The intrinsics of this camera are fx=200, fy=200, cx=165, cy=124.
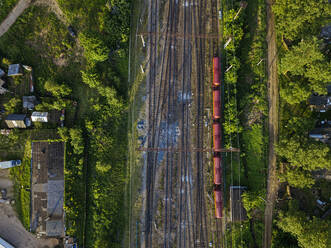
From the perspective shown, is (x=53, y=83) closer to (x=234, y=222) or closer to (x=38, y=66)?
(x=38, y=66)

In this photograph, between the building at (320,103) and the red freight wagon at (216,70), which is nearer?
the red freight wagon at (216,70)

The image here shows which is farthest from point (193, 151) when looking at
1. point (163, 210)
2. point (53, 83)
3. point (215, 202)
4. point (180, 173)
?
point (53, 83)

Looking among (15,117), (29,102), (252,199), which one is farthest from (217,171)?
(15,117)

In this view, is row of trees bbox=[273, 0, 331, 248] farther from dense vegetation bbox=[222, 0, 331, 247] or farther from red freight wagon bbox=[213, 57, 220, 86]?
red freight wagon bbox=[213, 57, 220, 86]

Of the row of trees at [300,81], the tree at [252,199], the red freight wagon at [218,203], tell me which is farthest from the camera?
the red freight wagon at [218,203]

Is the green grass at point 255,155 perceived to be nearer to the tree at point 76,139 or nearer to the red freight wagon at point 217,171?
the red freight wagon at point 217,171

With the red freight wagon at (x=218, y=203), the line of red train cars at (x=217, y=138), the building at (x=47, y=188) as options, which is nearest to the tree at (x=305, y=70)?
the line of red train cars at (x=217, y=138)
